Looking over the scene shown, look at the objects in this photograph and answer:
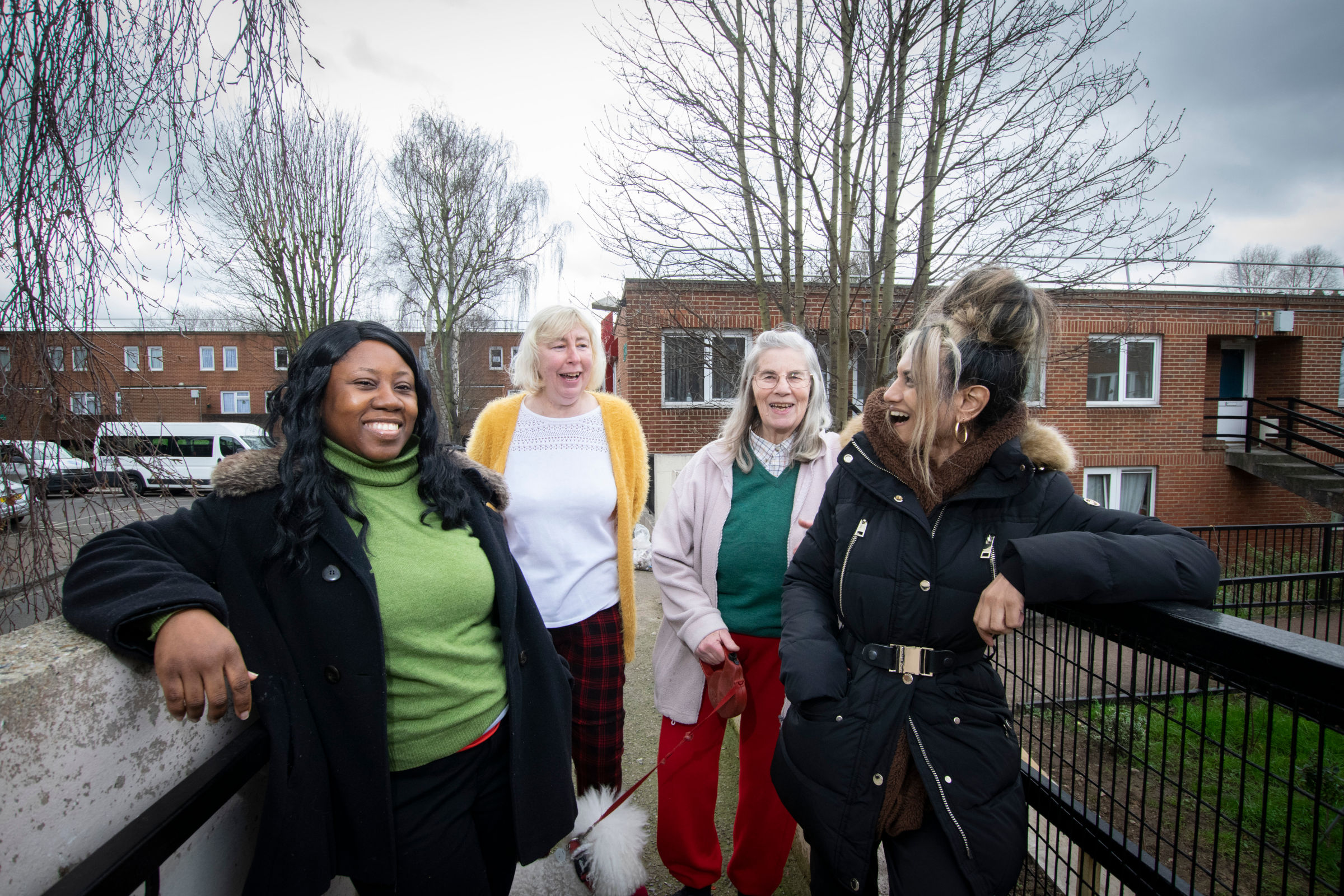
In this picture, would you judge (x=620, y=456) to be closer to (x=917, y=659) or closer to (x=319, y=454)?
(x=319, y=454)

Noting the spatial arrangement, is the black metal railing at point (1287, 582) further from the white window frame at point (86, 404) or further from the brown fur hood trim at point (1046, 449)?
the white window frame at point (86, 404)

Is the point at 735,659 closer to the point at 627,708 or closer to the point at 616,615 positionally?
the point at 616,615

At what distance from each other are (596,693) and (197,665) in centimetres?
154

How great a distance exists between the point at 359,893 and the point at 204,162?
85.0 inches

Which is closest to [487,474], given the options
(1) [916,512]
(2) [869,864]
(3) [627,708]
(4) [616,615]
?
(4) [616,615]

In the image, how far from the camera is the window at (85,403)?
184cm

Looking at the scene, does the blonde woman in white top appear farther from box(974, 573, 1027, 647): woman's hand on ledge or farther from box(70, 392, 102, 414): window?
box(974, 573, 1027, 647): woman's hand on ledge

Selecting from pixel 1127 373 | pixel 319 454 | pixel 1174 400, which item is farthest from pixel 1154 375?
pixel 319 454

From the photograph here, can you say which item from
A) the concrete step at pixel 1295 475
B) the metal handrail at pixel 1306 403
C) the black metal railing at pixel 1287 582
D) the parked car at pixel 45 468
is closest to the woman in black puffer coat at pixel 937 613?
the black metal railing at pixel 1287 582

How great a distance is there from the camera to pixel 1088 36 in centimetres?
361

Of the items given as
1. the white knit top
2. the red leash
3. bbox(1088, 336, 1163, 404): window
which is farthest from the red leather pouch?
bbox(1088, 336, 1163, 404): window

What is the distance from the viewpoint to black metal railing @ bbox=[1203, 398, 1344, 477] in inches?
444

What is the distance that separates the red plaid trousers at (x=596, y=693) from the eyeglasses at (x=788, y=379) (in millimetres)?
1069

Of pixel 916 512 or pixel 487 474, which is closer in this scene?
pixel 916 512
